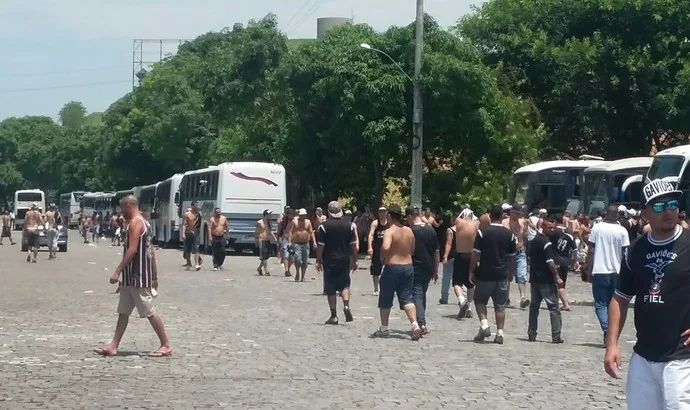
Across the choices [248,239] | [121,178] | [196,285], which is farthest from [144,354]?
[121,178]

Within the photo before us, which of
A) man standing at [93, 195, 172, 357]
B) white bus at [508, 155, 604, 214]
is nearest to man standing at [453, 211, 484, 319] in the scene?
man standing at [93, 195, 172, 357]

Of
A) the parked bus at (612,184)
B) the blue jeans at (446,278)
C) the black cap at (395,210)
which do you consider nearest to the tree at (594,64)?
the parked bus at (612,184)

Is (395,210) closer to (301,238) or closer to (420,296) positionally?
(420,296)

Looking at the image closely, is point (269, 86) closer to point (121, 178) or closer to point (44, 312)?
point (44, 312)

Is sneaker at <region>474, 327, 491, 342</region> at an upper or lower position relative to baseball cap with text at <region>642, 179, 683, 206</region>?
lower

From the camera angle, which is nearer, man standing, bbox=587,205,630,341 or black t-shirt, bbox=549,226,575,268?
man standing, bbox=587,205,630,341

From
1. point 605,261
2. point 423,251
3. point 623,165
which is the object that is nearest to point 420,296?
point 423,251

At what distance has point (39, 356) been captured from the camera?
1412 cm

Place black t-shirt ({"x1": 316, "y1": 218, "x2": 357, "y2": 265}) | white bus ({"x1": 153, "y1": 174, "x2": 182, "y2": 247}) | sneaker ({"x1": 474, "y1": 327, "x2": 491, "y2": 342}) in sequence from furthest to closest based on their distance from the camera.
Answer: white bus ({"x1": 153, "y1": 174, "x2": 182, "y2": 247}) → black t-shirt ({"x1": 316, "y1": 218, "x2": 357, "y2": 265}) → sneaker ({"x1": 474, "y1": 327, "x2": 491, "y2": 342})

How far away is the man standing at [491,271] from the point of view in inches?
631

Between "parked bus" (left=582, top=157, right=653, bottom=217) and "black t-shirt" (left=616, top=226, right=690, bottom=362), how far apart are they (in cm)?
3124

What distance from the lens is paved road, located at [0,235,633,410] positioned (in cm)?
1114

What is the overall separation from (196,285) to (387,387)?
1642 cm

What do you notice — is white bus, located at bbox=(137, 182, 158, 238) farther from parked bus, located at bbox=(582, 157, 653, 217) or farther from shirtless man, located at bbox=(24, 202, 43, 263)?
parked bus, located at bbox=(582, 157, 653, 217)
